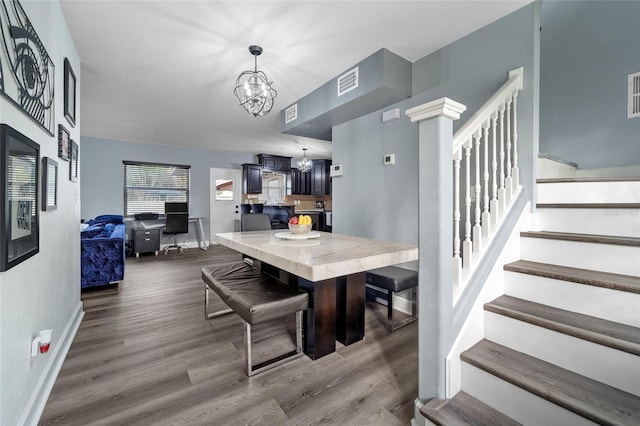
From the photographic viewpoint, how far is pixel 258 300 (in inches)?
67.2

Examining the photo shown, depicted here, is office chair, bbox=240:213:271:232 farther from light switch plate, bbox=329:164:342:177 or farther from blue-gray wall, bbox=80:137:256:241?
blue-gray wall, bbox=80:137:256:241

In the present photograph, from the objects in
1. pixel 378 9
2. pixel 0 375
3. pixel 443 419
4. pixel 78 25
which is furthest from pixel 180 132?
pixel 443 419

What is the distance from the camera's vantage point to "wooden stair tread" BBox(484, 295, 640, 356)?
1.10 metres

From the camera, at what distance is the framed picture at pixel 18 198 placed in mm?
1021

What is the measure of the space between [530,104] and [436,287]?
1.52 meters

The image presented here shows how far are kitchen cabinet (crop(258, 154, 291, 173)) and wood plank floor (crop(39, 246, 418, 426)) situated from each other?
512 centimetres

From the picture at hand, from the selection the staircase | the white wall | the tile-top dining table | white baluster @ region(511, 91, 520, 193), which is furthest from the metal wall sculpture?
white baluster @ region(511, 91, 520, 193)

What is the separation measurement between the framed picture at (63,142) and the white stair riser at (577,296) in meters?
3.07

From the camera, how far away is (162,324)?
247 cm

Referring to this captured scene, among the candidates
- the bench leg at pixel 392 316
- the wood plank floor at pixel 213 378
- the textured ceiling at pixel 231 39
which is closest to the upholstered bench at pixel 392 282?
the bench leg at pixel 392 316

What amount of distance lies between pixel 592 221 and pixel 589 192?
0.80 ft

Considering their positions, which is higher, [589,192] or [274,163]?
[274,163]

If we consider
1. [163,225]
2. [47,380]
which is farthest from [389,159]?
[163,225]

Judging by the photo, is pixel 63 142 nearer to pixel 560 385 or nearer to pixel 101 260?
pixel 101 260
